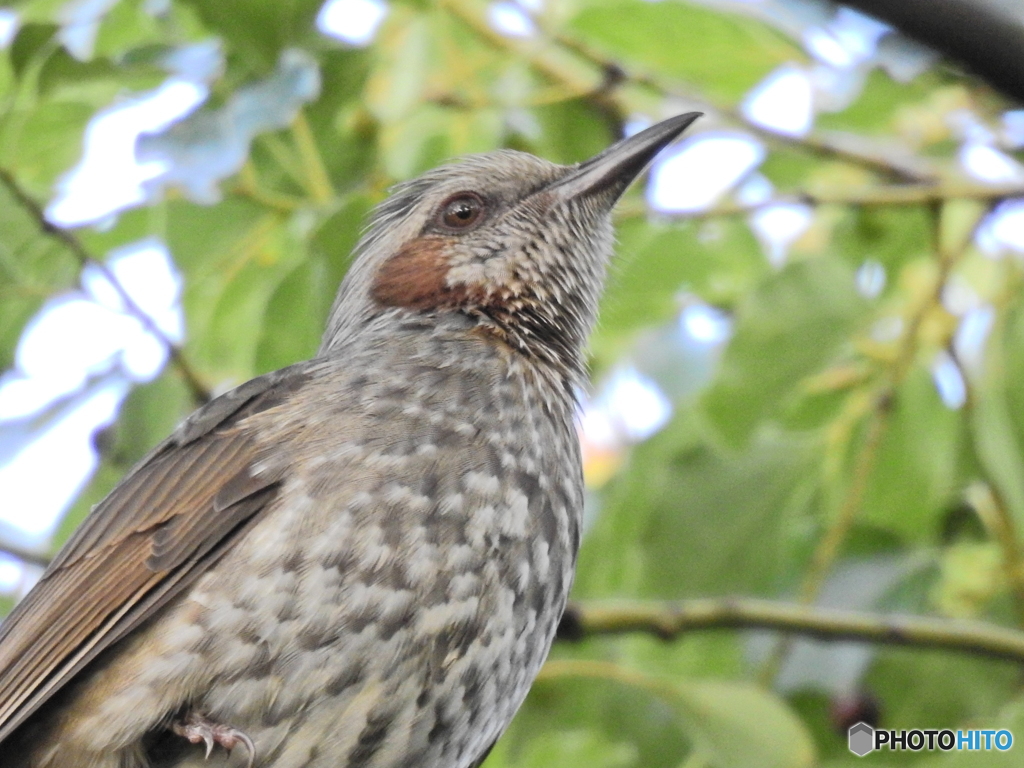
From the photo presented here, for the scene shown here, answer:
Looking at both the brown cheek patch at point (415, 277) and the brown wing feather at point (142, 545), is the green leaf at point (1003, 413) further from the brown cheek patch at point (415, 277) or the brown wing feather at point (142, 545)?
the brown wing feather at point (142, 545)

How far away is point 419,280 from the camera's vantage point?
370 cm

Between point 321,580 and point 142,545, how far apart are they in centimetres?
44

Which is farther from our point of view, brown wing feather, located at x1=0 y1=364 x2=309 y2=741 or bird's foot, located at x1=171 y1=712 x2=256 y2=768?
brown wing feather, located at x1=0 y1=364 x2=309 y2=741

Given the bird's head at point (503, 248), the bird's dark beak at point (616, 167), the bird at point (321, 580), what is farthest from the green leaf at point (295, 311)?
the bird's dark beak at point (616, 167)

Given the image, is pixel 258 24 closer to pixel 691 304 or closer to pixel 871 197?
pixel 871 197

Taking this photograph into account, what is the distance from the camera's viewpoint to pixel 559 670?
4.01 m

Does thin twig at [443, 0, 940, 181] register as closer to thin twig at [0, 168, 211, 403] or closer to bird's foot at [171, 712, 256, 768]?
thin twig at [0, 168, 211, 403]

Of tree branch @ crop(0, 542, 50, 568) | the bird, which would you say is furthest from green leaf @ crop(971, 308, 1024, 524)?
tree branch @ crop(0, 542, 50, 568)

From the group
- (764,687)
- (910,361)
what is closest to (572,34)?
(910,361)

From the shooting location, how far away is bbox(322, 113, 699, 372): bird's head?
3.62 metres

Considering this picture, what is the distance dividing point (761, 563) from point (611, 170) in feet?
4.65

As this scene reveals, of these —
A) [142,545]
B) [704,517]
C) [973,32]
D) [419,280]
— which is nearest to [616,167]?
[419,280]

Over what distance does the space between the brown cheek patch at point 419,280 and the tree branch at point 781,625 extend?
0.90 m

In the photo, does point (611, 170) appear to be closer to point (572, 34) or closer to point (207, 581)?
point (572, 34)
